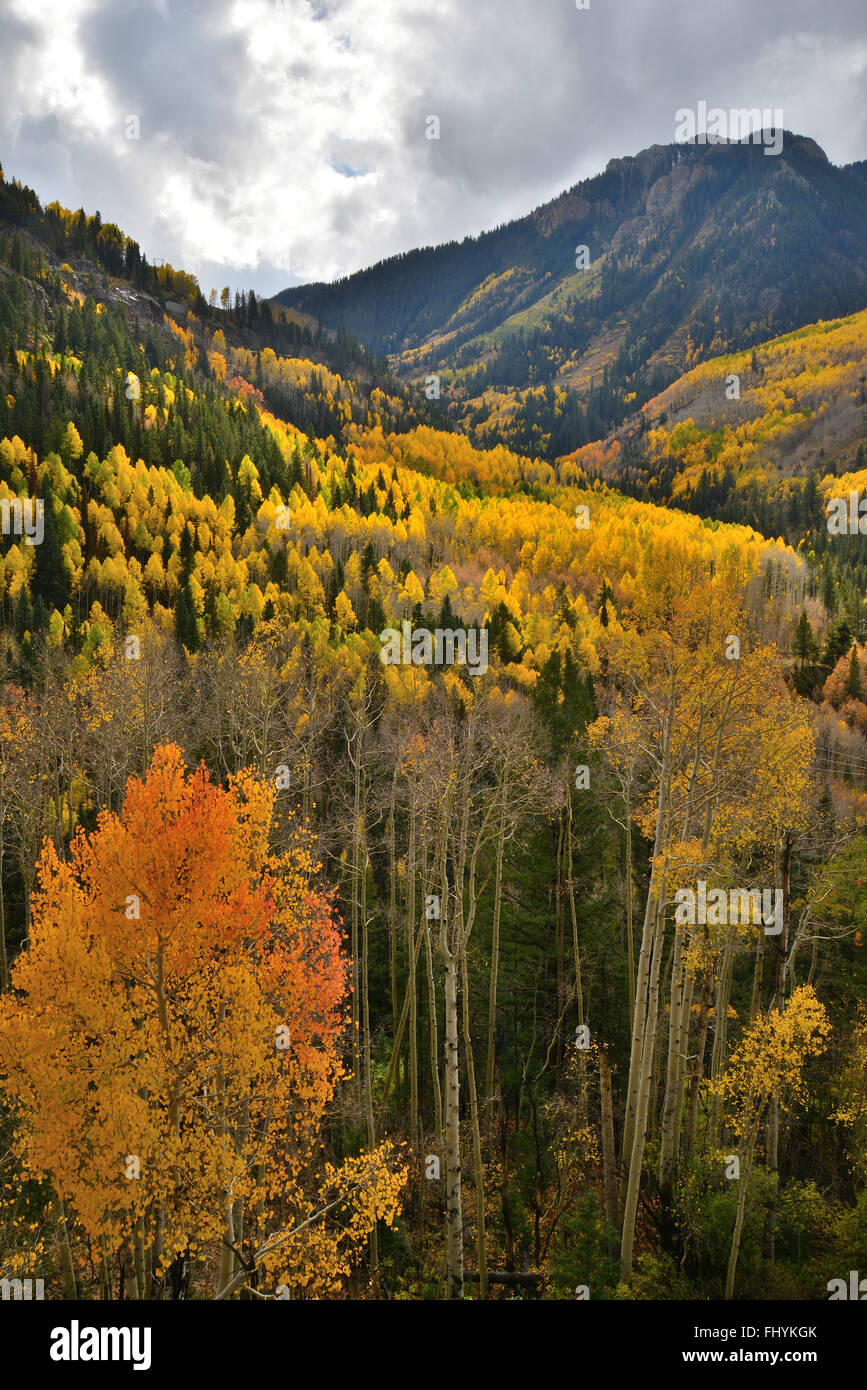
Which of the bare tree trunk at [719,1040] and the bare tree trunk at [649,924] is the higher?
the bare tree trunk at [649,924]

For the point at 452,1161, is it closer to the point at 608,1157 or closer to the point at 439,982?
the point at 608,1157

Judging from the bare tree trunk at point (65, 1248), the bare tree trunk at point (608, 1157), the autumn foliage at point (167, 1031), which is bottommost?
the bare tree trunk at point (608, 1157)

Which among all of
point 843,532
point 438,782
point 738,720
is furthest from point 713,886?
point 843,532

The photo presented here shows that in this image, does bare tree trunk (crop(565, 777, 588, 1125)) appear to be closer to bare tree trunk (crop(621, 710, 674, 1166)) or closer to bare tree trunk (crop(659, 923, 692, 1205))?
bare tree trunk (crop(659, 923, 692, 1205))

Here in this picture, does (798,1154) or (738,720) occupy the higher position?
(738,720)

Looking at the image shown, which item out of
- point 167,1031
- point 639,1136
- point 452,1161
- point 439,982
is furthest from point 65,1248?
point 439,982

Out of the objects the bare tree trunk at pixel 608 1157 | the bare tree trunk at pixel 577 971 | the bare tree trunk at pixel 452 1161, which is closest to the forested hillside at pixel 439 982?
the bare tree trunk at pixel 452 1161

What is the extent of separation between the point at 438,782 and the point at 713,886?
7391mm

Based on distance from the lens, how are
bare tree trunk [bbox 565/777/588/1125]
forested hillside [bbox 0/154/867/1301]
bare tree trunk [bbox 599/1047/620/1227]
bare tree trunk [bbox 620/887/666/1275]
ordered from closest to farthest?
bare tree trunk [bbox 620/887/666/1275] < forested hillside [bbox 0/154/867/1301] < bare tree trunk [bbox 599/1047/620/1227] < bare tree trunk [bbox 565/777/588/1125]

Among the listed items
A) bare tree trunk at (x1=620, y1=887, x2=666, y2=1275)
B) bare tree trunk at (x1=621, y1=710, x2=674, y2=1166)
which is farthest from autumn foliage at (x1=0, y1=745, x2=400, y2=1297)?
bare tree trunk at (x1=621, y1=710, x2=674, y2=1166)

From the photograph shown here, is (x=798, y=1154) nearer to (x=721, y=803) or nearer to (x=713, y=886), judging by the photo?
(x=713, y=886)

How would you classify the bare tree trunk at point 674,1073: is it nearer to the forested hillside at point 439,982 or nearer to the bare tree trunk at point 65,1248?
the forested hillside at point 439,982

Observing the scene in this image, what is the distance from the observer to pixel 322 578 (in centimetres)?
7825
